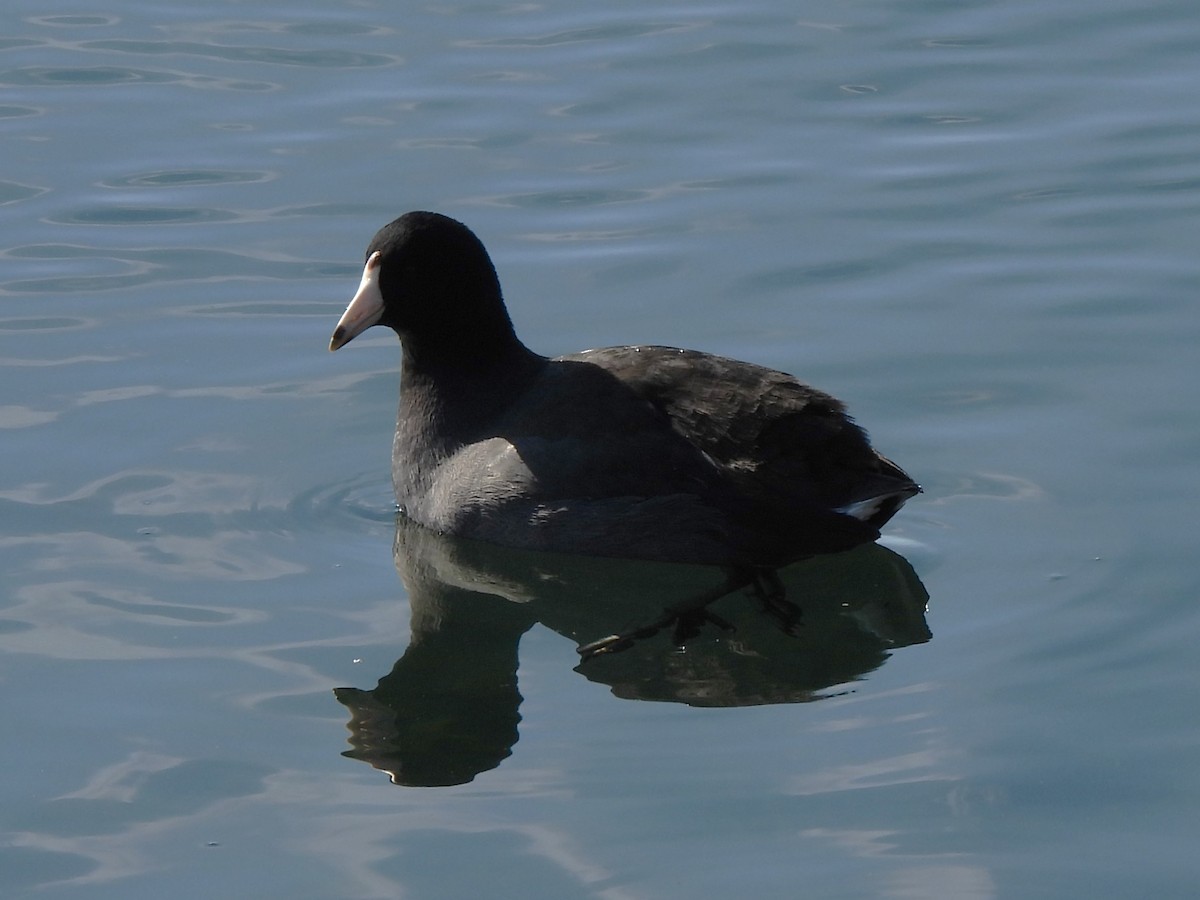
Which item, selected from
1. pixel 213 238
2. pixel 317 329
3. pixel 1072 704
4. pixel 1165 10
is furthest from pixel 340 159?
pixel 1072 704

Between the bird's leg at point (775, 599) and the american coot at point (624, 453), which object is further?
the american coot at point (624, 453)

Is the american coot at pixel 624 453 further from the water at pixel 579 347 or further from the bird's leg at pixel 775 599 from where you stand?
the water at pixel 579 347

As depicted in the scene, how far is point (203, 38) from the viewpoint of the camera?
38.3ft

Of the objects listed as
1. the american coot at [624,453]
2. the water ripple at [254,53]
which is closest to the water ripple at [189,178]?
the water ripple at [254,53]

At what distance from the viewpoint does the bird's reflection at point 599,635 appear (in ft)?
18.4

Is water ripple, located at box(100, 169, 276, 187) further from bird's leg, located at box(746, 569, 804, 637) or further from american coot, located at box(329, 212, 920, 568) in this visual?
bird's leg, located at box(746, 569, 804, 637)

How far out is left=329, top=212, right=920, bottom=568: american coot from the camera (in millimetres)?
6363

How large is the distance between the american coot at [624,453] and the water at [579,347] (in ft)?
0.62

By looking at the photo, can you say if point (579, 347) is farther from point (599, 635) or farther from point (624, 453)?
point (599, 635)

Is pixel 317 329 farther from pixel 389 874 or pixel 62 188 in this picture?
pixel 389 874

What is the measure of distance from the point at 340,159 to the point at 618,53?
6.72 ft

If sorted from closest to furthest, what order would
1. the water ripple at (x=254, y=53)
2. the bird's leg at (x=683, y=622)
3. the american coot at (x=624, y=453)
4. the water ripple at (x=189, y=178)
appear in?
the bird's leg at (x=683, y=622) < the american coot at (x=624, y=453) < the water ripple at (x=189, y=178) < the water ripple at (x=254, y=53)

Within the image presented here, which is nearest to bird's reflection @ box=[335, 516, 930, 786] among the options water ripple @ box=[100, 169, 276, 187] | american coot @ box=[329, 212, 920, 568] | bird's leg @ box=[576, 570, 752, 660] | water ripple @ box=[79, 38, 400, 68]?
bird's leg @ box=[576, 570, 752, 660]

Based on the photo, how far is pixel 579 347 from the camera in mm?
8117
